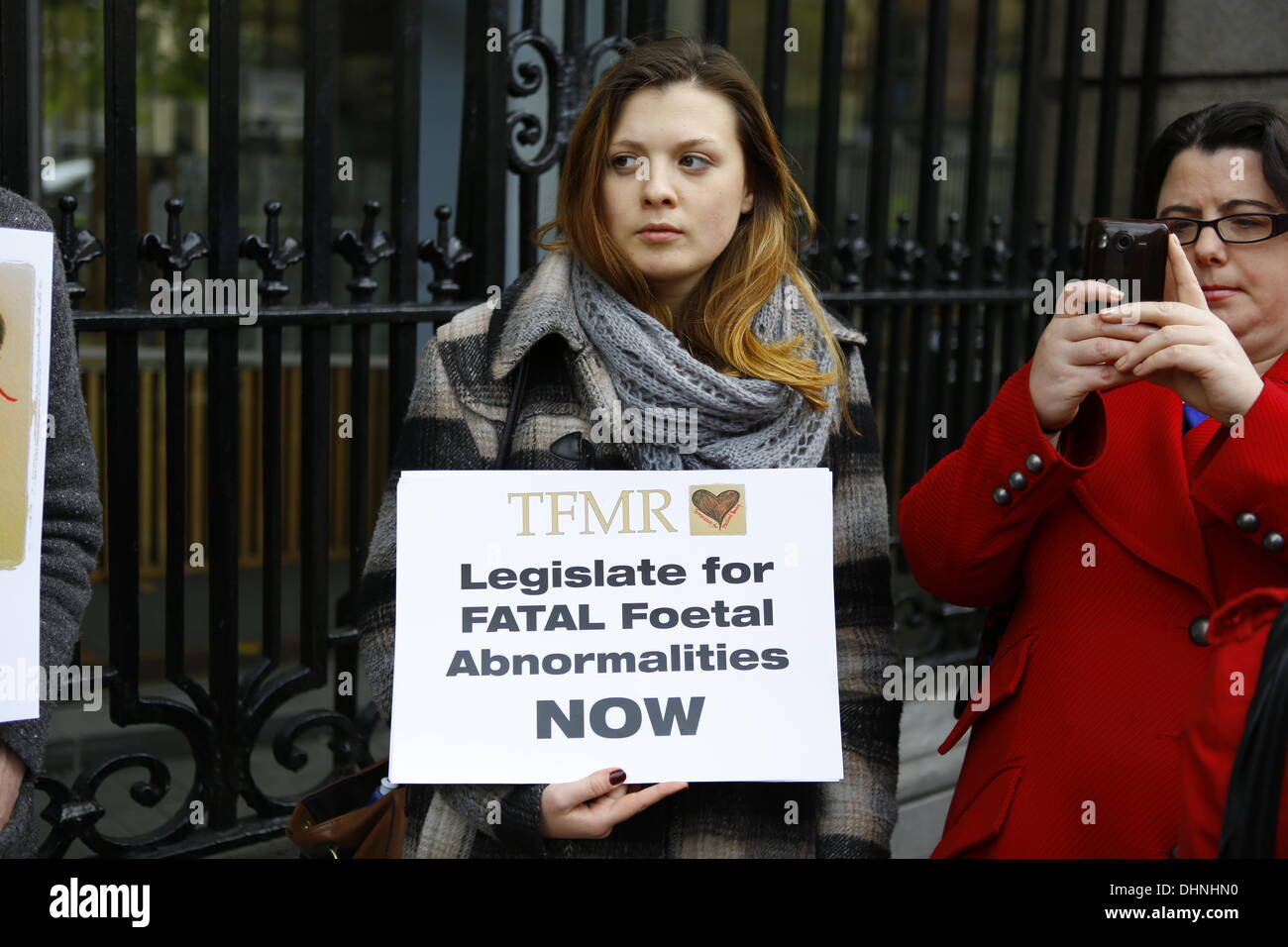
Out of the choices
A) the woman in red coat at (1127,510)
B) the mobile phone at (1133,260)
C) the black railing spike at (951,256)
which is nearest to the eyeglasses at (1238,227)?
the woman in red coat at (1127,510)

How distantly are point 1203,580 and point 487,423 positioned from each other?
117cm

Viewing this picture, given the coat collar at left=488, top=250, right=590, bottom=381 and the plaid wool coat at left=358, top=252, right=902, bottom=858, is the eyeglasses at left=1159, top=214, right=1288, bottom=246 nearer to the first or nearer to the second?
the plaid wool coat at left=358, top=252, right=902, bottom=858

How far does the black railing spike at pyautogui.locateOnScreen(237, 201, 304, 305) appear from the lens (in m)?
3.55

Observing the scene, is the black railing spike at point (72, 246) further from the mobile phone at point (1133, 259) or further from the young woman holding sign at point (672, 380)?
the mobile phone at point (1133, 259)

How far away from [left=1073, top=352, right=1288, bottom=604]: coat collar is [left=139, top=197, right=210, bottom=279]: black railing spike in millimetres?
2079

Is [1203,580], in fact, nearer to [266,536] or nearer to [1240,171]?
[1240,171]

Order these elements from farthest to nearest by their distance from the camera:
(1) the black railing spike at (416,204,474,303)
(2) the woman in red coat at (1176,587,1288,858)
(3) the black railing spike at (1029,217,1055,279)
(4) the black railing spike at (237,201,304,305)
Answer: (3) the black railing spike at (1029,217,1055,279), (1) the black railing spike at (416,204,474,303), (4) the black railing spike at (237,201,304,305), (2) the woman in red coat at (1176,587,1288,858)

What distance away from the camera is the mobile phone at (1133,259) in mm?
2205

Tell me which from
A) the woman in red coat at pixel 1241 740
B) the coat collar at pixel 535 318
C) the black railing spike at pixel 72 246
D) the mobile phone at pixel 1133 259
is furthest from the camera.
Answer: the black railing spike at pixel 72 246

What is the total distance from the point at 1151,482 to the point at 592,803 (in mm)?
1030

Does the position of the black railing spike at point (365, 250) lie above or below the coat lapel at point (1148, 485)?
above

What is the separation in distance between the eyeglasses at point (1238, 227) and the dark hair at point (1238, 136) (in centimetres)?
4

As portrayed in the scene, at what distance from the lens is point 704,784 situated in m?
2.44

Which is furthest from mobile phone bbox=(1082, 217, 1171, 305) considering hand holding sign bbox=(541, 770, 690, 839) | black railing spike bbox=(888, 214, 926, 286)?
black railing spike bbox=(888, 214, 926, 286)
